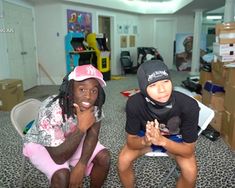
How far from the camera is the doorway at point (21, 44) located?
4.67 m

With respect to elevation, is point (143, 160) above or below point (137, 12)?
below

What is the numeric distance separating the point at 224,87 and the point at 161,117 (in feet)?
6.55

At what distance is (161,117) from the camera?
4.21 ft

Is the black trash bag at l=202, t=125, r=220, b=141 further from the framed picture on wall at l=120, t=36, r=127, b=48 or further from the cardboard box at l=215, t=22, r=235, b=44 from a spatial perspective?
the framed picture on wall at l=120, t=36, r=127, b=48

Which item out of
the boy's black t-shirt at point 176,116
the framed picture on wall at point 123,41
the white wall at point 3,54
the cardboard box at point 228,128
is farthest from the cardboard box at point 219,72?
the framed picture on wall at point 123,41

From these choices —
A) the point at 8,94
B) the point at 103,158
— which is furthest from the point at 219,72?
the point at 8,94

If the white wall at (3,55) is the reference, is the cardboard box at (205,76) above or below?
below

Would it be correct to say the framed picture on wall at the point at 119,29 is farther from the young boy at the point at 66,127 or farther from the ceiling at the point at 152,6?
the young boy at the point at 66,127

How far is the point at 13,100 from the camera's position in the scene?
3.88 meters

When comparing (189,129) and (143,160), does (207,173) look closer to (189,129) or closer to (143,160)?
(143,160)

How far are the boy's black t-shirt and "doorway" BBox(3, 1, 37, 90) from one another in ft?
13.6

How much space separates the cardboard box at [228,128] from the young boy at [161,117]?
1.33 metres

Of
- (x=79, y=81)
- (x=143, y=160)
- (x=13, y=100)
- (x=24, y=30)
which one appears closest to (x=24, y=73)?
(x=24, y=30)

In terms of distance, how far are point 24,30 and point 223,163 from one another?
4875 mm
